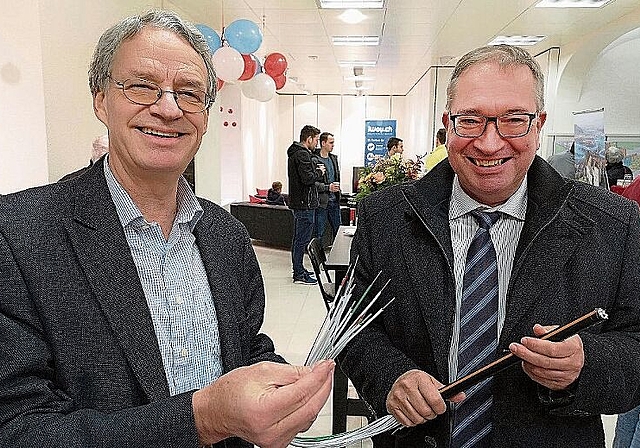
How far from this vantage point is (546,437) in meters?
1.20

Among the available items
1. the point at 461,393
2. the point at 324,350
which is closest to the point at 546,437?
the point at 461,393

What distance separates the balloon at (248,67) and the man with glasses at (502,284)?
16.3ft

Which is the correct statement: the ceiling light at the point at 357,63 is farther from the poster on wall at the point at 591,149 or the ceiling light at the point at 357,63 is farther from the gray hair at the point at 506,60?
the gray hair at the point at 506,60

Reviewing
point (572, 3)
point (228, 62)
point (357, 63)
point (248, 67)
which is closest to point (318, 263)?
point (228, 62)

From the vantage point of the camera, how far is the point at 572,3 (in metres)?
5.60

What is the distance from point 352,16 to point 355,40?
1.46 metres

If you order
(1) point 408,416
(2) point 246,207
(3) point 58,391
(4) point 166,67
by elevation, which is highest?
(4) point 166,67

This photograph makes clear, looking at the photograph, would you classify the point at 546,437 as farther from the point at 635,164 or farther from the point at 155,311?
the point at 635,164

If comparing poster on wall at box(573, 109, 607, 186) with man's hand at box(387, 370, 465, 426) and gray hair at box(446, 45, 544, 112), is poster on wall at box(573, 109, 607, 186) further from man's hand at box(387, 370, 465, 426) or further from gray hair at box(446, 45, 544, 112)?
man's hand at box(387, 370, 465, 426)

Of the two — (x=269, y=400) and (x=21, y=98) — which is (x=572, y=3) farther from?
(x=269, y=400)

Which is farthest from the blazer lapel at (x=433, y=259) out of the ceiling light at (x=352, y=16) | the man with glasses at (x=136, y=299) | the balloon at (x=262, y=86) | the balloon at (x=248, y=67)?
the balloon at (x=262, y=86)

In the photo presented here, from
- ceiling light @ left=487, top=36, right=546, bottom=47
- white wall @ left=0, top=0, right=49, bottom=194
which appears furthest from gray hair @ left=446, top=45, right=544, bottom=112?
ceiling light @ left=487, top=36, right=546, bottom=47

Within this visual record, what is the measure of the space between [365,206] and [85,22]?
10.9 ft

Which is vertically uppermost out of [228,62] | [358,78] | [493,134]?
[358,78]
